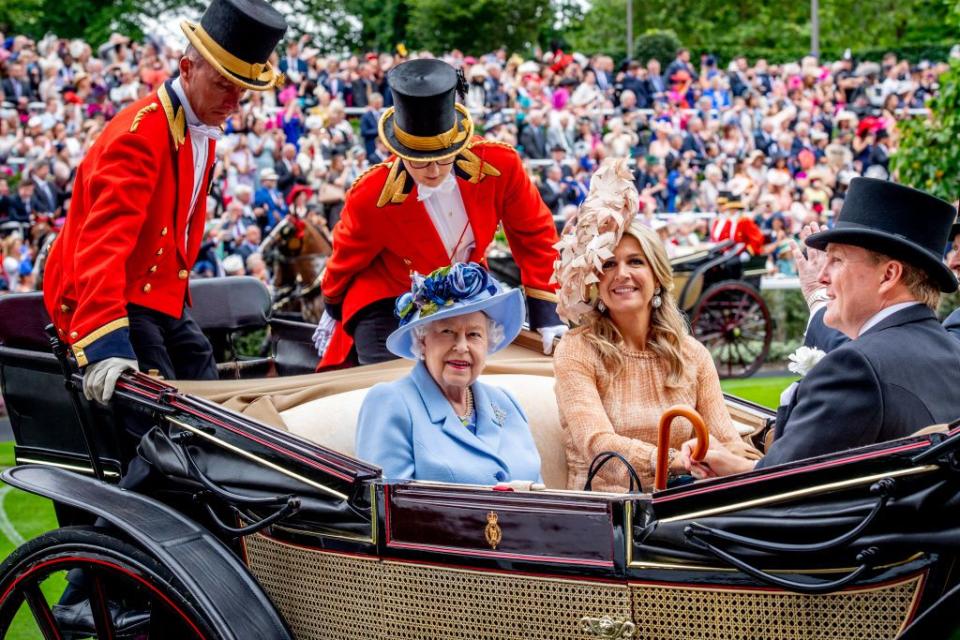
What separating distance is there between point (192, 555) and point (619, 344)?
4.51 ft

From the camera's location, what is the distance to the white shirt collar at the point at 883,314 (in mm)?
2369

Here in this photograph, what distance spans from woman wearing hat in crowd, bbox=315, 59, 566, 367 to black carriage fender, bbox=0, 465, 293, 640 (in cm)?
145

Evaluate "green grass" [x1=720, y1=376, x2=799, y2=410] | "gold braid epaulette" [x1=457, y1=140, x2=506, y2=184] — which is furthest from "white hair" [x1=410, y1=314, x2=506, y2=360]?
"green grass" [x1=720, y1=376, x2=799, y2=410]

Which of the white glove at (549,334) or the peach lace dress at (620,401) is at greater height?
the peach lace dress at (620,401)

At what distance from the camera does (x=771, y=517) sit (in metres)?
2.08

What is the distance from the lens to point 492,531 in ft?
7.55

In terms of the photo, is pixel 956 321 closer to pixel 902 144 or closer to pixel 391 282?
pixel 391 282

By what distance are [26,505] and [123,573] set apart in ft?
11.2

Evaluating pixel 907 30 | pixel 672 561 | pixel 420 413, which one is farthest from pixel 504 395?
pixel 907 30

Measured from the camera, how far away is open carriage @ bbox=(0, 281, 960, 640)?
199cm

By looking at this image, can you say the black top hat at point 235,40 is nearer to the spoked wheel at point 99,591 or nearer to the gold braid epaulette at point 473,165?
the gold braid epaulette at point 473,165

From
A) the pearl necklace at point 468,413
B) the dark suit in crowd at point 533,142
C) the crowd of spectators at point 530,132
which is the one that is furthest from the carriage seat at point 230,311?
the dark suit in crowd at point 533,142

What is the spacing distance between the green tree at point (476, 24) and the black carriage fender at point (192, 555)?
27.1 meters

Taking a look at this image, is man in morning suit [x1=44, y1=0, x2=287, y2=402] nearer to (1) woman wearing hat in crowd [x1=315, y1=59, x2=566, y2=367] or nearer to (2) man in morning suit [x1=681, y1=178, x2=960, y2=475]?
(1) woman wearing hat in crowd [x1=315, y1=59, x2=566, y2=367]
